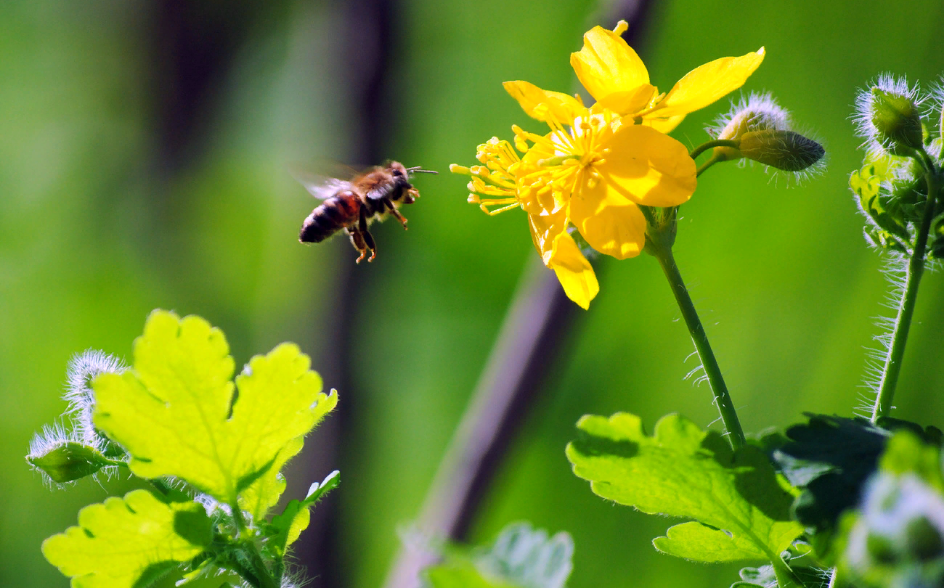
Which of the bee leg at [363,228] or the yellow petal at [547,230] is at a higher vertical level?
the bee leg at [363,228]

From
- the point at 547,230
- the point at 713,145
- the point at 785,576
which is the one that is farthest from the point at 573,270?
the point at 785,576

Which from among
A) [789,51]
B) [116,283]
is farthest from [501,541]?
[116,283]

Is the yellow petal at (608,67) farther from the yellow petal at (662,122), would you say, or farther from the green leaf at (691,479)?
the green leaf at (691,479)

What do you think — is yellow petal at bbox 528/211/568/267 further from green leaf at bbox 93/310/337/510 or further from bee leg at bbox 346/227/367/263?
bee leg at bbox 346/227/367/263

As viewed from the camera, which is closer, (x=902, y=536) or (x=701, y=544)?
(x=902, y=536)

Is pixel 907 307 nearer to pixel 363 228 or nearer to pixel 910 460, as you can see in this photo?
pixel 910 460

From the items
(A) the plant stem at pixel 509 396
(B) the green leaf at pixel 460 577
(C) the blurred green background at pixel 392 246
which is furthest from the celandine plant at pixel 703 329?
(C) the blurred green background at pixel 392 246
